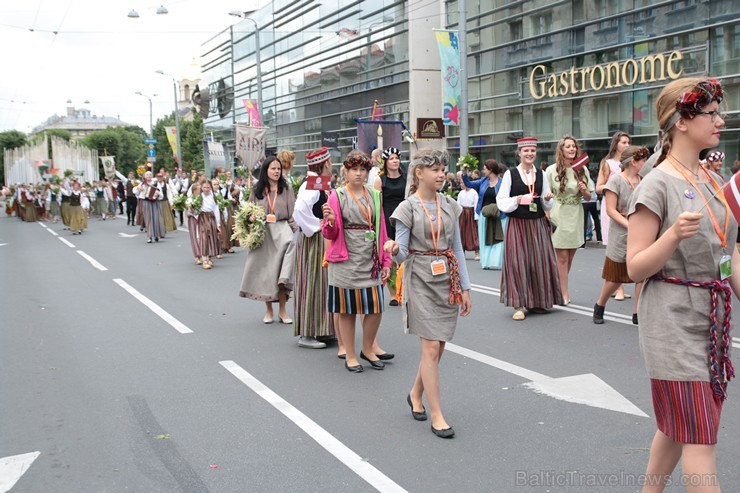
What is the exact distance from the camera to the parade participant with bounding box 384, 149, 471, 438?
16.1 ft

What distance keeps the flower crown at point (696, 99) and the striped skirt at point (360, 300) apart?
3.75m

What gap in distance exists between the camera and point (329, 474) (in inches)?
171

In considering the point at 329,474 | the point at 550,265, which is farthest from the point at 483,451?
the point at 550,265

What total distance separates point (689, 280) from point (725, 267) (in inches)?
5.5

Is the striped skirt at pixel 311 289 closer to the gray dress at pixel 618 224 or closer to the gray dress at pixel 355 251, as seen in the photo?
the gray dress at pixel 355 251

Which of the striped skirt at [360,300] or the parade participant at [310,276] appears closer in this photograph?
the striped skirt at [360,300]

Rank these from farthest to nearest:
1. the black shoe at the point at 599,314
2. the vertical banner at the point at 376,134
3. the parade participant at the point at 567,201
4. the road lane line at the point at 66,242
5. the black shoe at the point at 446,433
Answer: the road lane line at the point at 66,242 → the vertical banner at the point at 376,134 → the parade participant at the point at 567,201 → the black shoe at the point at 599,314 → the black shoe at the point at 446,433

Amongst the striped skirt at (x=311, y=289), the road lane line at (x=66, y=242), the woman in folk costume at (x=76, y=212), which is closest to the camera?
the striped skirt at (x=311, y=289)

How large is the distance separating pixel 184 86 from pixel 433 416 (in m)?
149

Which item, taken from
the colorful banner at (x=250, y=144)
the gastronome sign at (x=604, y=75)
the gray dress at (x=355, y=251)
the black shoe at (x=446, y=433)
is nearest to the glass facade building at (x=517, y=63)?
the gastronome sign at (x=604, y=75)

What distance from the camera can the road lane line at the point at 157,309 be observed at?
8.74 metres

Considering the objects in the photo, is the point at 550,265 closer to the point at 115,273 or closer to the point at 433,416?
the point at 433,416

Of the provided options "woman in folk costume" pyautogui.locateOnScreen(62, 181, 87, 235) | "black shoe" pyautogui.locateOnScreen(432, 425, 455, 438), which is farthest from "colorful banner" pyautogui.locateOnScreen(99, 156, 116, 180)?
"black shoe" pyautogui.locateOnScreen(432, 425, 455, 438)

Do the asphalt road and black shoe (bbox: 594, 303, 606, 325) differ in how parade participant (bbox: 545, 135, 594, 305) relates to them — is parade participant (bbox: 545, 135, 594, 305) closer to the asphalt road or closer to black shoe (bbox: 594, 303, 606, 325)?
the asphalt road
